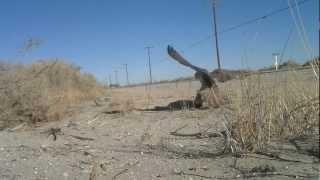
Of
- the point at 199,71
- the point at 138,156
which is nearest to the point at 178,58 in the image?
the point at 199,71

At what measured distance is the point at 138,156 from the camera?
21.9 feet

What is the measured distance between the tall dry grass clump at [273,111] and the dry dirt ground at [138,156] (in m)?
0.20

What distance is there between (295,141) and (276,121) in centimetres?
36

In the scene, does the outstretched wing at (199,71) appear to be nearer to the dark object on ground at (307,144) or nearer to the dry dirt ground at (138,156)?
the dry dirt ground at (138,156)

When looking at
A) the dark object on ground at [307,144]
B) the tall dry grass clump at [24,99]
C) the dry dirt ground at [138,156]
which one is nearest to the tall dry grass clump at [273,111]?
the dark object on ground at [307,144]

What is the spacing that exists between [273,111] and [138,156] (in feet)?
5.97

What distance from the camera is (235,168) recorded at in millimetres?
5434

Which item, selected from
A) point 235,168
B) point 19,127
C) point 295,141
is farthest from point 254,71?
point 19,127

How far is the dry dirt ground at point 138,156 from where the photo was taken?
539cm

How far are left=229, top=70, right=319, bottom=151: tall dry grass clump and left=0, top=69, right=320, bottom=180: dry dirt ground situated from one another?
20 centimetres

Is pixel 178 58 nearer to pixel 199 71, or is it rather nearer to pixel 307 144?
pixel 199 71

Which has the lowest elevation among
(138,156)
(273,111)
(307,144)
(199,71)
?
(138,156)

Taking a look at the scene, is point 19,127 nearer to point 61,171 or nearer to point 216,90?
point 216,90

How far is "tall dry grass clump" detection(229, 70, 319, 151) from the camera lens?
583 centimetres
